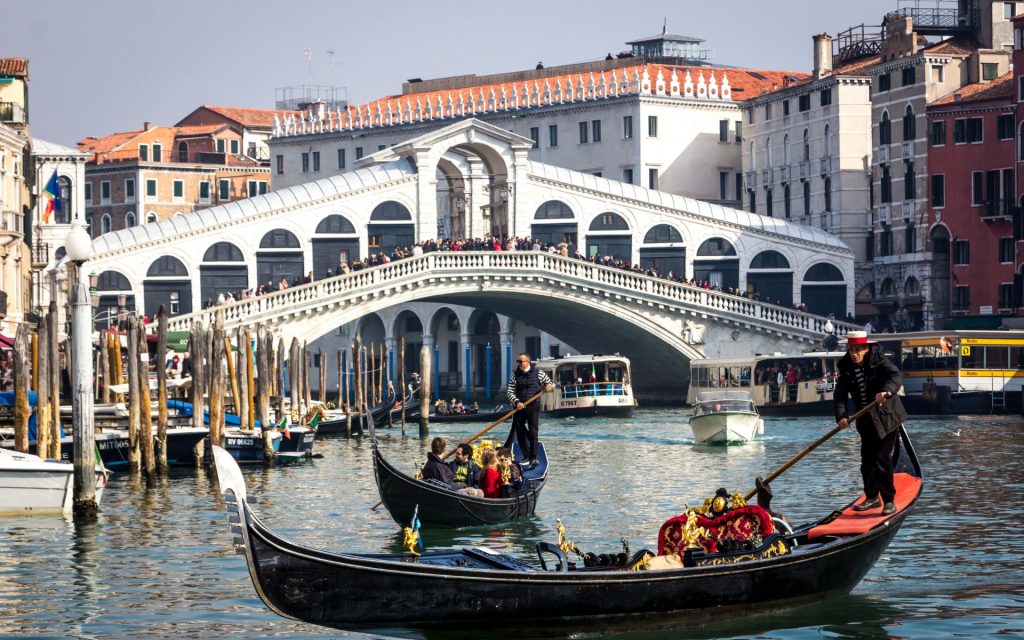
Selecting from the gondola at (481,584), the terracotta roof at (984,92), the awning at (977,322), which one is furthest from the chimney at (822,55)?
the gondola at (481,584)

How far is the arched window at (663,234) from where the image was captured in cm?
5041

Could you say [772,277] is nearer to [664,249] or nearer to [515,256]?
[664,249]

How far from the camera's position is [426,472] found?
18.0 meters

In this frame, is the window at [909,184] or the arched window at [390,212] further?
the arched window at [390,212]

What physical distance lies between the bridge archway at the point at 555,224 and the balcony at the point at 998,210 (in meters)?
10.7

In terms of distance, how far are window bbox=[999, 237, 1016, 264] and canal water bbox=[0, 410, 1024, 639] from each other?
525 inches

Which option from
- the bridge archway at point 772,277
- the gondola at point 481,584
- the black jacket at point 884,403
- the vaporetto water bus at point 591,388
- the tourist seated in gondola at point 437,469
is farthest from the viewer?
the bridge archway at point 772,277

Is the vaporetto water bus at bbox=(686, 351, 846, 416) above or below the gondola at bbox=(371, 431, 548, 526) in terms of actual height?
above

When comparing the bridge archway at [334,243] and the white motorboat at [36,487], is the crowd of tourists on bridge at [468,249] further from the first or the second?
the white motorboat at [36,487]

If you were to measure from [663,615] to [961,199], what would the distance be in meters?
34.5

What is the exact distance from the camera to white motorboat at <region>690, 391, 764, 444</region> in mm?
31656

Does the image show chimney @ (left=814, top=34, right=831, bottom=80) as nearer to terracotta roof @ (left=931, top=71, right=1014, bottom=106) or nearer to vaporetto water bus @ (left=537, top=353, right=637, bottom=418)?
terracotta roof @ (left=931, top=71, right=1014, bottom=106)

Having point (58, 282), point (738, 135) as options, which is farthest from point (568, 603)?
point (738, 135)

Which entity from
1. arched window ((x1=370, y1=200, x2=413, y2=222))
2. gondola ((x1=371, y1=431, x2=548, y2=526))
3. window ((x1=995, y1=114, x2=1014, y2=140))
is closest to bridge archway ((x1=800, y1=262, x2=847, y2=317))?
window ((x1=995, y1=114, x2=1014, y2=140))
